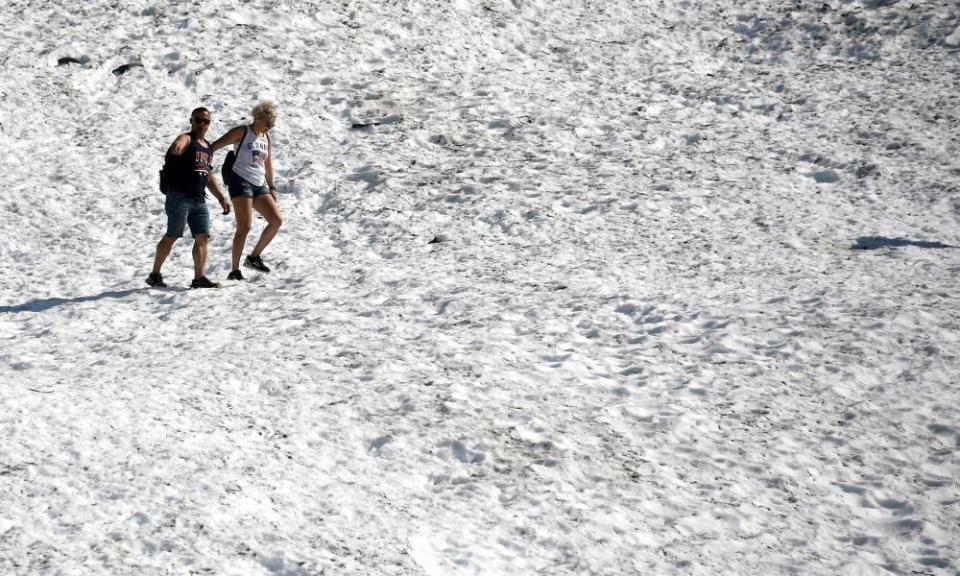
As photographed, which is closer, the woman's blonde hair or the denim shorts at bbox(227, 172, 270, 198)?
the woman's blonde hair

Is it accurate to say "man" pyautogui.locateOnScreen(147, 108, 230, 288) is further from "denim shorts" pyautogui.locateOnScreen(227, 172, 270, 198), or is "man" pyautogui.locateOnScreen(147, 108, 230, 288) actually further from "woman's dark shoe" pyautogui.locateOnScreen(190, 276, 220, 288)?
"denim shorts" pyautogui.locateOnScreen(227, 172, 270, 198)

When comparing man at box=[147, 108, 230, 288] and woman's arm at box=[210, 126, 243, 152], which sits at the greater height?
woman's arm at box=[210, 126, 243, 152]

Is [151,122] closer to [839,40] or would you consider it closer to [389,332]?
[389,332]

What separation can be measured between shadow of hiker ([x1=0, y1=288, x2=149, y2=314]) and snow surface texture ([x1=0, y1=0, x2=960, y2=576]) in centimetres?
4

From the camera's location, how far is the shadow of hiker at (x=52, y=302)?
10180mm

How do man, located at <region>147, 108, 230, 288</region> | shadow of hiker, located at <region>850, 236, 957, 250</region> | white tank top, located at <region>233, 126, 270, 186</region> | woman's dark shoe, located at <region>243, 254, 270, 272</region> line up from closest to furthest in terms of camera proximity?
man, located at <region>147, 108, 230, 288</region>
white tank top, located at <region>233, 126, 270, 186</region>
woman's dark shoe, located at <region>243, 254, 270, 272</region>
shadow of hiker, located at <region>850, 236, 957, 250</region>

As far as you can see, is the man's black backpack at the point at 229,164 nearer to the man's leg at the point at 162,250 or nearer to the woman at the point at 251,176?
the woman at the point at 251,176

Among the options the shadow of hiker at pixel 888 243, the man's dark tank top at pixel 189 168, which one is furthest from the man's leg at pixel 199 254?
the shadow of hiker at pixel 888 243

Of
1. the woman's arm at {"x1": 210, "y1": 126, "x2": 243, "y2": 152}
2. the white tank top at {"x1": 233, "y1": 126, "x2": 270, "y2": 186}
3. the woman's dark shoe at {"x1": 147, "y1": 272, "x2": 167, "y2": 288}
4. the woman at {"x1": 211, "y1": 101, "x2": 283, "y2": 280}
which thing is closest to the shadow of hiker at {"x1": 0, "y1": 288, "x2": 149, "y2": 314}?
the woman's dark shoe at {"x1": 147, "y1": 272, "x2": 167, "y2": 288}

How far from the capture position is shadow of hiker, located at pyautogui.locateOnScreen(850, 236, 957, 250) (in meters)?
11.6

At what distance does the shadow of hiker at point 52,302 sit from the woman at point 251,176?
4.20 feet

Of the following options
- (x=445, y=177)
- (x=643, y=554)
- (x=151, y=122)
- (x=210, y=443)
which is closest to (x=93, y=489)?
(x=210, y=443)

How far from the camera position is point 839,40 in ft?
58.6

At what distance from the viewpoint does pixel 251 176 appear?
10.7 metres
